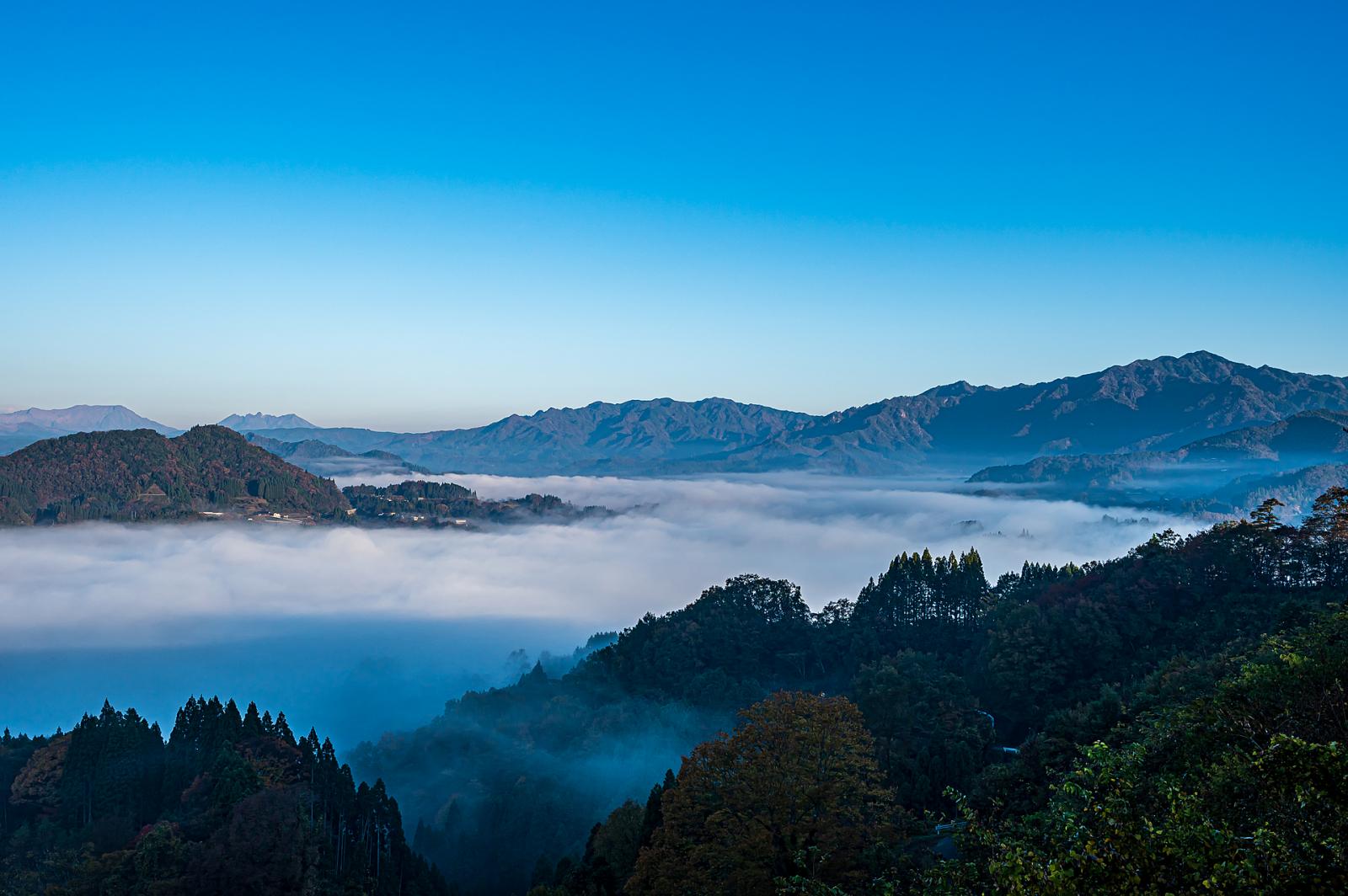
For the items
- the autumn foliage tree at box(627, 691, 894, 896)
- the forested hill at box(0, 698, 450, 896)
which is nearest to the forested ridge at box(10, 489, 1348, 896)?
the autumn foliage tree at box(627, 691, 894, 896)

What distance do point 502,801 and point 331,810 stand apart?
19.7 metres

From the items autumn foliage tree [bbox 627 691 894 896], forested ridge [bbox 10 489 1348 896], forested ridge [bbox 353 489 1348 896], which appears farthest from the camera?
autumn foliage tree [bbox 627 691 894 896]

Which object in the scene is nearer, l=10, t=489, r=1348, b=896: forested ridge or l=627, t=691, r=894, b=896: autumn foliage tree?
l=10, t=489, r=1348, b=896: forested ridge

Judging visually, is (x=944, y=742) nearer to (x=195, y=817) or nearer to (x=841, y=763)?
(x=841, y=763)

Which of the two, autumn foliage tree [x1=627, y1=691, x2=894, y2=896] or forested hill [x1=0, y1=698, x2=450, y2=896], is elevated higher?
autumn foliage tree [x1=627, y1=691, x2=894, y2=896]

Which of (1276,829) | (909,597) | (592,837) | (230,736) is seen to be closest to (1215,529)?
(909,597)

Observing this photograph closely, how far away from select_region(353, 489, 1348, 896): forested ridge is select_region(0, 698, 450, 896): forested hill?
13.9 m

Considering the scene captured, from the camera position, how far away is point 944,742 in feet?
173

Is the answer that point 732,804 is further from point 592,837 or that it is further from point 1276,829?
point 592,837

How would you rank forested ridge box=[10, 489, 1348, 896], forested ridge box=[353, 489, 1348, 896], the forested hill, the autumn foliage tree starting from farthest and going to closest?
the forested hill, the autumn foliage tree, forested ridge box=[10, 489, 1348, 896], forested ridge box=[353, 489, 1348, 896]

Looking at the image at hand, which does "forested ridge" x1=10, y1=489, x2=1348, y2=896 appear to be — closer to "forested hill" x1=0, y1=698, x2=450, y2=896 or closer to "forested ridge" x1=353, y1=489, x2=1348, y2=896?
"forested ridge" x1=353, y1=489, x2=1348, y2=896

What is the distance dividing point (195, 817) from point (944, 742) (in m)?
56.1

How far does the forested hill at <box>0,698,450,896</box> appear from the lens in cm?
4869

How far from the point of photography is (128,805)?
72500mm
